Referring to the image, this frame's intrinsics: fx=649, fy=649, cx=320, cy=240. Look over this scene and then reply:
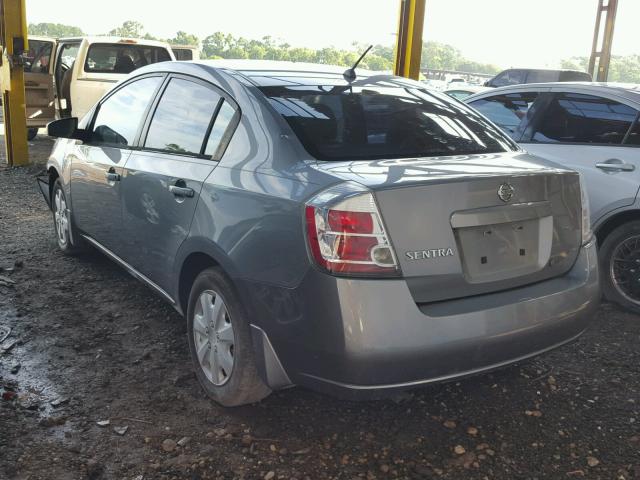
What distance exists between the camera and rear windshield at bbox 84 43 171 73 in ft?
37.0

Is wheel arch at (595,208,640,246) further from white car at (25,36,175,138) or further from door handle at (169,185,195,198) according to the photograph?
white car at (25,36,175,138)

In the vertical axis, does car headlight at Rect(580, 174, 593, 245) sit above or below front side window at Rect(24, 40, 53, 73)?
below

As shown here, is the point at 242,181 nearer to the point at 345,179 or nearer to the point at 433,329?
the point at 345,179

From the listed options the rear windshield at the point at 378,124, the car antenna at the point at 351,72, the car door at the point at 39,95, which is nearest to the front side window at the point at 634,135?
the rear windshield at the point at 378,124

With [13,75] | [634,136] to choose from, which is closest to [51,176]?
[634,136]

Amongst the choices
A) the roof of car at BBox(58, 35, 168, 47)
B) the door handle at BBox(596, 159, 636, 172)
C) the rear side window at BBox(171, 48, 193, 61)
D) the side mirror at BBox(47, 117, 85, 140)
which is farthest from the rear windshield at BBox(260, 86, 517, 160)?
the rear side window at BBox(171, 48, 193, 61)

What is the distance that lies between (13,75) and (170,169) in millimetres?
7943

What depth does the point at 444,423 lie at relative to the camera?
293 centimetres

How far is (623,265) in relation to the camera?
4.43 metres

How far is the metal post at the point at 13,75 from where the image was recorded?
9.52 m

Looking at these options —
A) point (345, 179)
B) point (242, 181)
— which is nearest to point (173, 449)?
point (242, 181)

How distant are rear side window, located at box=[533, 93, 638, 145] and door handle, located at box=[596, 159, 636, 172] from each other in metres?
0.16

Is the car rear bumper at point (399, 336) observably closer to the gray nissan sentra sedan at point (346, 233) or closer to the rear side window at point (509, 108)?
the gray nissan sentra sedan at point (346, 233)

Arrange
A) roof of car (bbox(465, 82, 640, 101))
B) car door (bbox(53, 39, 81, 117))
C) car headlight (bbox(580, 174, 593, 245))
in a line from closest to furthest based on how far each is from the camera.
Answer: car headlight (bbox(580, 174, 593, 245)) → roof of car (bbox(465, 82, 640, 101)) → car door (bbox(53, 39, 81, 117))
